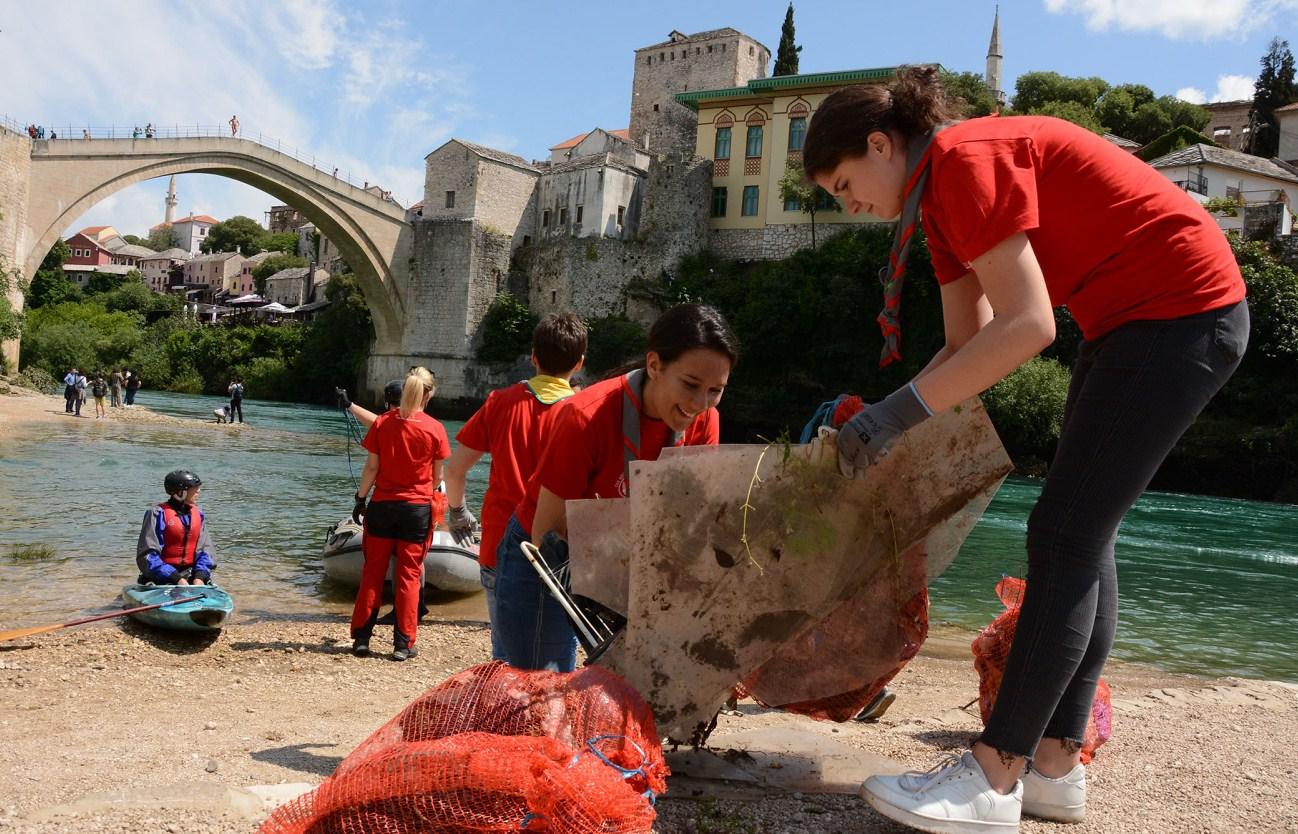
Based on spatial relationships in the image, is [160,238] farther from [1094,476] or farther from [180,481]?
[1094,476]

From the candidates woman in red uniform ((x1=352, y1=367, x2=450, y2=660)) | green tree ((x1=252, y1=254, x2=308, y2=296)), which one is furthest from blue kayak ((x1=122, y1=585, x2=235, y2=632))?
green tree ((x1=252, y1=254, x2=308, y2=296))

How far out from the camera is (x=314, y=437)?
35281 millimetres

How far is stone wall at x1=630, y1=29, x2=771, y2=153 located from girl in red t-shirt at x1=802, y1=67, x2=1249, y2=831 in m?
64.0

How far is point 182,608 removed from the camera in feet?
22.9

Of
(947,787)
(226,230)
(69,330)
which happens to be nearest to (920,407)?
(947,787)

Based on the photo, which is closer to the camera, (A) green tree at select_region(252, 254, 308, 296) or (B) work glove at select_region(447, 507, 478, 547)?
(B) work glove at select_region(447, 507, 478, 547)

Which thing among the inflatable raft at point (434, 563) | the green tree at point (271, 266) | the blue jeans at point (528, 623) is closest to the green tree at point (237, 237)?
the green tree at point (271, 266)

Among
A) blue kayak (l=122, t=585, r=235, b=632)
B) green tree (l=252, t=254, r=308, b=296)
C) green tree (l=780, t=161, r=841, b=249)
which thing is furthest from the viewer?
green tree (l=252, t=254, r=308, b=296)

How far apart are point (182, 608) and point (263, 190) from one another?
46747 mm

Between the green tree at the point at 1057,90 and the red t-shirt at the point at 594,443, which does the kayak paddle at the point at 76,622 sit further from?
the green tree at the point at 1057,90

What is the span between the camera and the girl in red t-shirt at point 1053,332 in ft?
8.01

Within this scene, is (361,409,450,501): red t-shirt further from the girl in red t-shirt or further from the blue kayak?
the girl in red t-shirt

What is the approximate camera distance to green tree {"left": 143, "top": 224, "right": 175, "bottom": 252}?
163125 mm

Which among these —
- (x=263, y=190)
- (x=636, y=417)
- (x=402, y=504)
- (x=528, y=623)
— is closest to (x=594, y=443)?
(x=636, y=417)
